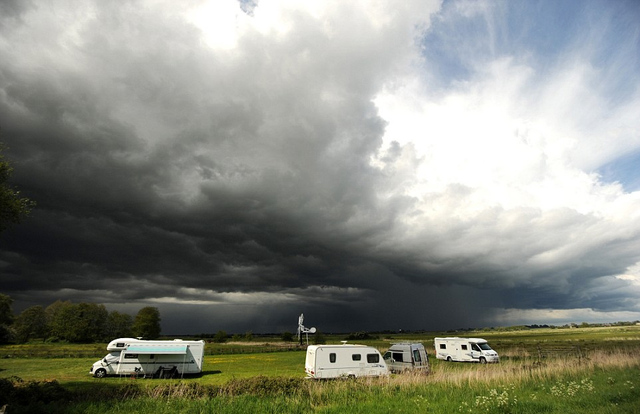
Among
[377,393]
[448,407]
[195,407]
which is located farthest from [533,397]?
[195,407]

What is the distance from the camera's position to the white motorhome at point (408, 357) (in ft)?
99.4

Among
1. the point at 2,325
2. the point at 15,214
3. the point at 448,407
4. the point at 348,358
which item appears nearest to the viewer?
the point at 448,407

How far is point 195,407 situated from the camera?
13305 millimetres

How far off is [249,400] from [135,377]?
25462 mm

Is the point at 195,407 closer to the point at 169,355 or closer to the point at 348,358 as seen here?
the point at 348,358

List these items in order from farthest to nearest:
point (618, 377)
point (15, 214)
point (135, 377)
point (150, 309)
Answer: point (150, 309), point (135, 377), point (15, 214), point (618, 377)

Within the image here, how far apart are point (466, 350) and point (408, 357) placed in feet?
43.7

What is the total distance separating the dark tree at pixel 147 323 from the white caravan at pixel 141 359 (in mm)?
97915

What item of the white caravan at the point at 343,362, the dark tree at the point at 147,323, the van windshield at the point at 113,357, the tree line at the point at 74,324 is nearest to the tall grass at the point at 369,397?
the white caravan at the point at 343,362

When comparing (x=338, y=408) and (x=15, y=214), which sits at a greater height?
(x=15, y=214)

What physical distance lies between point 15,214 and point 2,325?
340ft

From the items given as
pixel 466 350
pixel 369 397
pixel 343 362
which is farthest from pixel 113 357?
pixel 466 350

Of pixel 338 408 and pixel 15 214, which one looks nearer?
pixel 338 408

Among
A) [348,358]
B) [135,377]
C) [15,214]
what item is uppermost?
[15,214]
